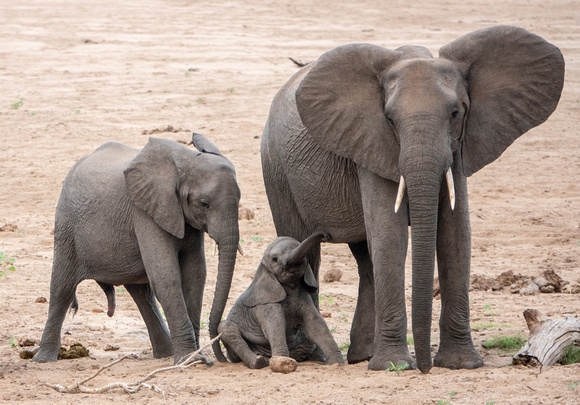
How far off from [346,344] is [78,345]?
79.2 inches

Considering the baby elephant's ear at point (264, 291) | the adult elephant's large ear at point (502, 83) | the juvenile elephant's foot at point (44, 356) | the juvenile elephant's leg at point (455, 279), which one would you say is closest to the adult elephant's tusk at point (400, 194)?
the juvenile elephant's leg at point (455, 279)

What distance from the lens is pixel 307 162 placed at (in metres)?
6.71

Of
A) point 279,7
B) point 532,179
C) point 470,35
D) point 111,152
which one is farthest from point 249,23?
point 470,35

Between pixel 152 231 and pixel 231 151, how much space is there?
20.8 feet

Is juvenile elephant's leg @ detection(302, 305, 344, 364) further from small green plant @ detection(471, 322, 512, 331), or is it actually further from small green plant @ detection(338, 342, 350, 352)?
small green plant @ detection(471, 322, 512, 331)

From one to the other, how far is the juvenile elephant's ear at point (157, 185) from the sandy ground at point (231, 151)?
1.00 meters

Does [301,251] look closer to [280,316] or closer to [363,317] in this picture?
[280,316]

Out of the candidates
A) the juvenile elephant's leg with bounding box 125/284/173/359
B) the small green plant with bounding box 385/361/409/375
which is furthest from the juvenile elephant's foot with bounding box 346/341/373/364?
the juvenile elephant's leg with bounding box 125/284/173/359

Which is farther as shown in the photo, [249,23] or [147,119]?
[249,23]

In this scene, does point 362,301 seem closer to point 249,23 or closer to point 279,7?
point 249,23

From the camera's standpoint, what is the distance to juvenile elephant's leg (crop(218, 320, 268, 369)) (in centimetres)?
630

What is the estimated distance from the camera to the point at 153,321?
732 cm

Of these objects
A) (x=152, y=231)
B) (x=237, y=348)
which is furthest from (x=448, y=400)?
(x=152, y=231)

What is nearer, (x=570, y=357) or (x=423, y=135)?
(x=423, y=135)
